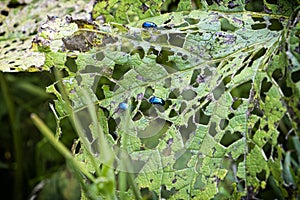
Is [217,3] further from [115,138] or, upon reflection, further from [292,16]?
[115,138]

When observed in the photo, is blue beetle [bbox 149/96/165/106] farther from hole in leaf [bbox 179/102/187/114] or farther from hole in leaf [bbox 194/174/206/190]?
hole in leaf [bbox 194/174/206/190]

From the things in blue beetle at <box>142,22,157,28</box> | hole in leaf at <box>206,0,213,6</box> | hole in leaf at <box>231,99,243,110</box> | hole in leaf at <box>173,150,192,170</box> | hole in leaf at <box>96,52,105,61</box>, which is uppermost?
hole in leaf at <box>206,0,213,6</box>

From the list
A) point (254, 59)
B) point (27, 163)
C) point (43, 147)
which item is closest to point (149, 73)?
point (254, 59)

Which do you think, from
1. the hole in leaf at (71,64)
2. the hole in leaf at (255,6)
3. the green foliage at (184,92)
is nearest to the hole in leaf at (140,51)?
the green foliage at (184,92)

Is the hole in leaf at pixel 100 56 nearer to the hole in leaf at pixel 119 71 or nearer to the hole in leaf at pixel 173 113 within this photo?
the hole in leaf at pixel 119 71

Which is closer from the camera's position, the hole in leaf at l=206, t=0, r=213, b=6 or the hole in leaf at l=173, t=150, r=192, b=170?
the hole in leaf at l=173, t=150, r=192, b=170

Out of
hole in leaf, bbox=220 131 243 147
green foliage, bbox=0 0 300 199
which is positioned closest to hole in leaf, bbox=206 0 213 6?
green foliage, bbox=0 0 300 199

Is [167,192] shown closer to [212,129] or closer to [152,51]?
[212,129]

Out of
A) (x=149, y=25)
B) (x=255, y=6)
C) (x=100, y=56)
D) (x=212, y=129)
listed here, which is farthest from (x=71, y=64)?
(x=255, y=6)
